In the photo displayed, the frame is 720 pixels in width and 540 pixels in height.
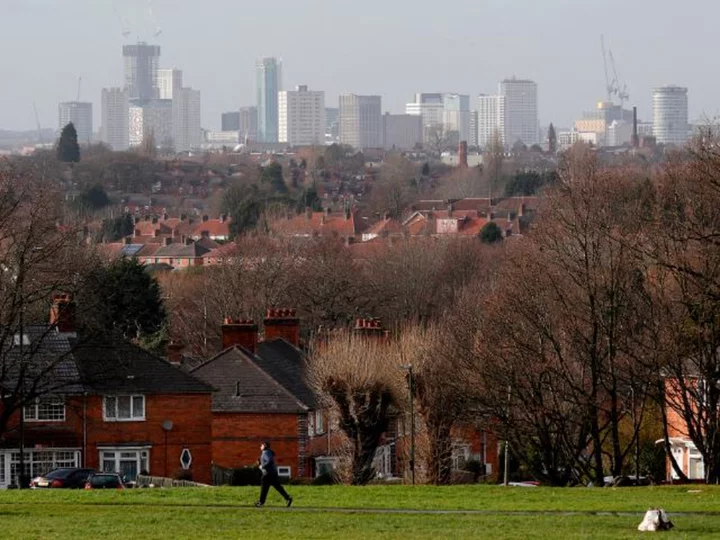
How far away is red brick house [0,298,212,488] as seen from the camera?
49375 mm

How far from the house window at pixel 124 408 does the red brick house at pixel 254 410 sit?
2.07m

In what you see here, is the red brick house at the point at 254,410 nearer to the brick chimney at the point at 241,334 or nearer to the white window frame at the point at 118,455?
the brick chimney at the point at 241,334

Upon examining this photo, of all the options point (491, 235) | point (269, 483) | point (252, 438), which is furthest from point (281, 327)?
point (491, 235)

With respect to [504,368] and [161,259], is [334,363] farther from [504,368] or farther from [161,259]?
[161,259]

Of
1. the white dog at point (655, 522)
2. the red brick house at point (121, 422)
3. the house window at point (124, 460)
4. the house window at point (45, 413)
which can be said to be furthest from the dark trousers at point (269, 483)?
the house window at point (45, 413)

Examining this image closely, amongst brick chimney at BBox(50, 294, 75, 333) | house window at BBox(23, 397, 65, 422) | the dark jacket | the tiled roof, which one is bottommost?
the dark jacket

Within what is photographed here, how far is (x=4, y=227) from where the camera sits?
53.8m

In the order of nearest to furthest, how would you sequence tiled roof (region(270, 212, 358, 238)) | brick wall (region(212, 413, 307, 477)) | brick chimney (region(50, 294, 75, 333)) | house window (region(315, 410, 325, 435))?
1. brick chimney (region(50, 294, 75, 333))
2. brick wall (region(212, 413, 307, 477))
3. house window (region(315, 410, 325, 435))
4. tiled roof (region(270, 212, 358, 238))

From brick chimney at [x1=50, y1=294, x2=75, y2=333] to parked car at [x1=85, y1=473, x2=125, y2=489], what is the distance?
28.3 ft

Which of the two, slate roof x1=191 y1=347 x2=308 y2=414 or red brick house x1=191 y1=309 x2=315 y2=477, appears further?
slate roof x1=191 y1=347 x2=308 y2=414

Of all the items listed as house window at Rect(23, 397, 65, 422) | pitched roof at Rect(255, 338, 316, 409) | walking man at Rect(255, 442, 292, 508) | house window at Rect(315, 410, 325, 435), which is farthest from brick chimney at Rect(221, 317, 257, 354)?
walking man at Rect(255, 442, 292, 508)

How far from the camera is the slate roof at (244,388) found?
172 feet

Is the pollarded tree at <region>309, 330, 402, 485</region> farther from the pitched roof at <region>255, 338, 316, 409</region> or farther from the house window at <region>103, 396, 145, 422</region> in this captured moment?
the pitched roof at <region>255, 338, 316, 409</region>

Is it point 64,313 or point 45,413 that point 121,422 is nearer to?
point 45,413
